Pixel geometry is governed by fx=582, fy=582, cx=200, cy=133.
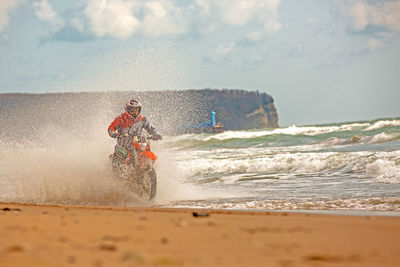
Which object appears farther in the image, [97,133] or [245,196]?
[97,133]

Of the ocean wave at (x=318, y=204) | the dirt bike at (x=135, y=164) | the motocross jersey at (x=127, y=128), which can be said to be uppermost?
the motocross jersey at (x=127, y=128)

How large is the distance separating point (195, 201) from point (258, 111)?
117717mm

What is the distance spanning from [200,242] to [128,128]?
6852 millimetres

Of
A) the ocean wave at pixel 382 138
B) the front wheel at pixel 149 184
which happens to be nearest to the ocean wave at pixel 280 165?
the front wheel at pixel 149 184

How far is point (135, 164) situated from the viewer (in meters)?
10.8

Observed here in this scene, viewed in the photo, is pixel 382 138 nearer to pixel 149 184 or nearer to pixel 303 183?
pixel 303 183

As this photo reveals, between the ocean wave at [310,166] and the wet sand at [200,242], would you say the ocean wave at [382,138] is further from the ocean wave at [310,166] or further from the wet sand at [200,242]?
the wet sand at [200,242]

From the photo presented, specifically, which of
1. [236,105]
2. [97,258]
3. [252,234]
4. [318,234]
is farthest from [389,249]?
[236,105]

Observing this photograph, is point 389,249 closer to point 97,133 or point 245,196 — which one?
point 245,196

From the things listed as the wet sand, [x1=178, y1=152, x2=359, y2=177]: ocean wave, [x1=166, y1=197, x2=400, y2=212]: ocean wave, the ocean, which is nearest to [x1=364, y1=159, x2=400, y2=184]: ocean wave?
the ocean

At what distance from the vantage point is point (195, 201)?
11414 mm

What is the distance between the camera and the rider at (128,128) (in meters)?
10.8

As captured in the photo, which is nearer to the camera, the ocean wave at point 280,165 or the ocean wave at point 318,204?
the ocean wave at point 318,204

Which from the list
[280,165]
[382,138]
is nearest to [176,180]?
[280,165]
